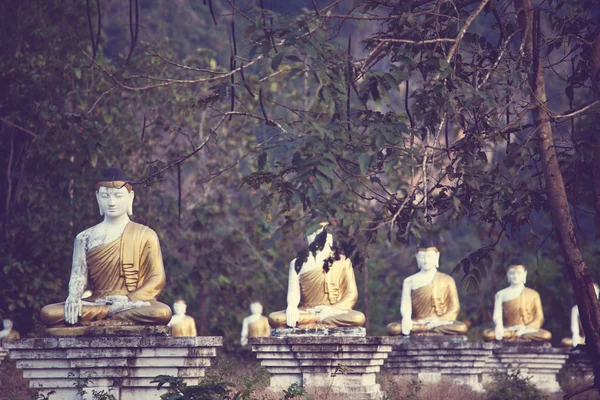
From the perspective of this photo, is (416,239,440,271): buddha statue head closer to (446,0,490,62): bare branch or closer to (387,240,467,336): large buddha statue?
(387,240,467,336): large buddha statue

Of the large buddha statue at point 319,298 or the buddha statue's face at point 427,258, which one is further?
the buddha statue's face at point 427,258

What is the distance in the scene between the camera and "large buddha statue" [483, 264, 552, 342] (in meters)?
16.8

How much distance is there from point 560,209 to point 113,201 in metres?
4.54

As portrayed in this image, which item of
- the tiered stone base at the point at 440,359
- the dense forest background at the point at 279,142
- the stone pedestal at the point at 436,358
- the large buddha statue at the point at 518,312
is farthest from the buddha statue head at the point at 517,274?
the stone pedestal at the point at 436,358

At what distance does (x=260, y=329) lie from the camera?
58.6 ft

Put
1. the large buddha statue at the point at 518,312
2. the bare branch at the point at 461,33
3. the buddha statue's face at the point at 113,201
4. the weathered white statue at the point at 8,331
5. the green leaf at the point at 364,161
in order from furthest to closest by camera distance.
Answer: the large buddha statue at the point at 518,312, the weathered white statue at the point at 8,331, the buddha statue's face at the point at 113,201, the bare branch at the point at 461,33, the green leaf at the point at 364,161

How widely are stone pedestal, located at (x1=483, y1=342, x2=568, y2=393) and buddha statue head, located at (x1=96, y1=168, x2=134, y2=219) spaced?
24.9 ft

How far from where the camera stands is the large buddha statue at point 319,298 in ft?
39.2

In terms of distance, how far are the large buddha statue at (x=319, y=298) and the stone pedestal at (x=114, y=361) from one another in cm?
280

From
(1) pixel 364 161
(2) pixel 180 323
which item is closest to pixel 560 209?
(1) pixel 364 161

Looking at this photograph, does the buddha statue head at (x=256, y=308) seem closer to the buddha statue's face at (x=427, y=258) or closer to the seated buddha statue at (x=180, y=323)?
the seated buddha statue at (x=180, y=323)

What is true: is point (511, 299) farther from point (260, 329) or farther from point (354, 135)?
point (354, 135)

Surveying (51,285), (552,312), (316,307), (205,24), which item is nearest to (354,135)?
(316,307)

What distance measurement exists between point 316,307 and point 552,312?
10.5 meters
